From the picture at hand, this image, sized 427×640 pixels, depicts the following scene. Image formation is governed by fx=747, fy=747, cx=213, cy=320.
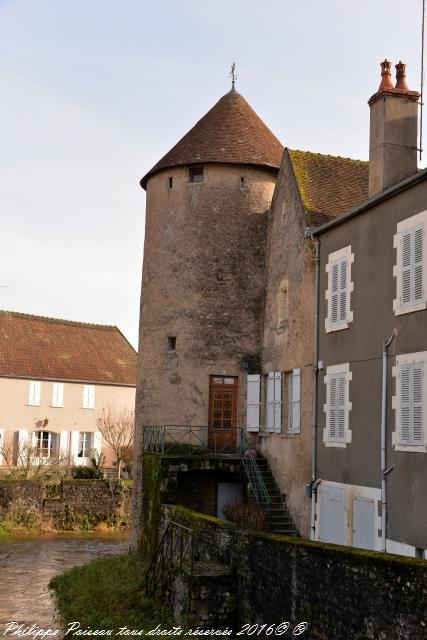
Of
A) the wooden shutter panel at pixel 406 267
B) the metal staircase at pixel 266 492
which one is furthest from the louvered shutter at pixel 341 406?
the metal staircase at pixel 266 492

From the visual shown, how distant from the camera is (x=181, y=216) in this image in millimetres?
19812

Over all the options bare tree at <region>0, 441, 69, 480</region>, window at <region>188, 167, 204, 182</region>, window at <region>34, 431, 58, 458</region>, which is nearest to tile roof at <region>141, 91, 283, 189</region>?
window at <region>188, 167, 204, 182</region>

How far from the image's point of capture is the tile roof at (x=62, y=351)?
1401 inches

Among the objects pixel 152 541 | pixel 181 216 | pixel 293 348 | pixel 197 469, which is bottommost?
pixel 152 541

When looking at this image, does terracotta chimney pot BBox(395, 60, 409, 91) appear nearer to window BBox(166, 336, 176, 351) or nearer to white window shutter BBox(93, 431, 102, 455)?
window BBox(166, 336, 176, 351)

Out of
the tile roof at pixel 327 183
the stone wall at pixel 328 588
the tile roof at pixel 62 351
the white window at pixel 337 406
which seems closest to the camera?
the stone wall at pixel 328 588

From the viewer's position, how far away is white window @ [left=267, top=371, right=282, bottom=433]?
17156 millimetres

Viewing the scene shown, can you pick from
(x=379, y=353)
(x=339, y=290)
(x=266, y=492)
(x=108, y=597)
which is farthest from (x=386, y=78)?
(x=108, y=597)

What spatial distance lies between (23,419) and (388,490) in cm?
2532

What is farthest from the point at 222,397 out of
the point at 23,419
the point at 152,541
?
the point at 23,419

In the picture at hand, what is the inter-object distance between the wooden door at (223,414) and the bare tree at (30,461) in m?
14.5

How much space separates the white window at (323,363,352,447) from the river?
6.82 meters

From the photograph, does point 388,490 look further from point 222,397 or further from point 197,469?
point 222,397

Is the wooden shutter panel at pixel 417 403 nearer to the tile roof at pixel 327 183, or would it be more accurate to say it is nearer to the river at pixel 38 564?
the tile roof at pixel 327 183
